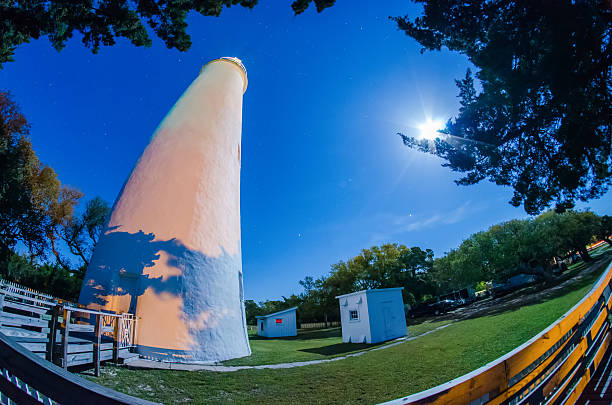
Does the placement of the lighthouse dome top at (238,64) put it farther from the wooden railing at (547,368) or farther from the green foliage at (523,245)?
the green foliage at (523,245)

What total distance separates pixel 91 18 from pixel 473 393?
30.1 feet

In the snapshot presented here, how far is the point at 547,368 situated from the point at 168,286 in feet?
30.8

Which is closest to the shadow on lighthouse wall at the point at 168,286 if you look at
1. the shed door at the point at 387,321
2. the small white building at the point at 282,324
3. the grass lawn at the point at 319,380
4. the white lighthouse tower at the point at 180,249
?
the white lighthouse tower at the point at 180,249

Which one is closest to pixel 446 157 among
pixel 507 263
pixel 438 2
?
pixel 438 2

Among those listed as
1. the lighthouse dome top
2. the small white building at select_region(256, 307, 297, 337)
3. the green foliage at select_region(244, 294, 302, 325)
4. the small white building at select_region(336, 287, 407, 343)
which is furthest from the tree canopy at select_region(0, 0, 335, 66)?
the green foliage at select_region(244, 294, 302, 325)

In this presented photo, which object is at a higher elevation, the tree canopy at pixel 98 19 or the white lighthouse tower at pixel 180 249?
the tree canopy at pixel 98 19

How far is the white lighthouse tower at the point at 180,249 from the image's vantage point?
27.7 feet

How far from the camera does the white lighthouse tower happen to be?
8445 millimetres

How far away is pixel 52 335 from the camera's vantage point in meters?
4.42

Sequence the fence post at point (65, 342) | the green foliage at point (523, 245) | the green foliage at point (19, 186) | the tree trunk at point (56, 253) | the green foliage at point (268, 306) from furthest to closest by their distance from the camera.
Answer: the green foliage at point (268, 306) < the green foliage at point (523, 245) < the tree trunk at point (56, 253) < the green foliage at point (19, 186) < the fence post at point (65, 342)

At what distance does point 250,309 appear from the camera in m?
45.6

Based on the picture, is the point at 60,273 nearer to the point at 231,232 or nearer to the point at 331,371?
the point at 231,232

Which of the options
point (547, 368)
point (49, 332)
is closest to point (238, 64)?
point (49, 332)

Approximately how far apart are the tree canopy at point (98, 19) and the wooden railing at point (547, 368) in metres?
6.32
